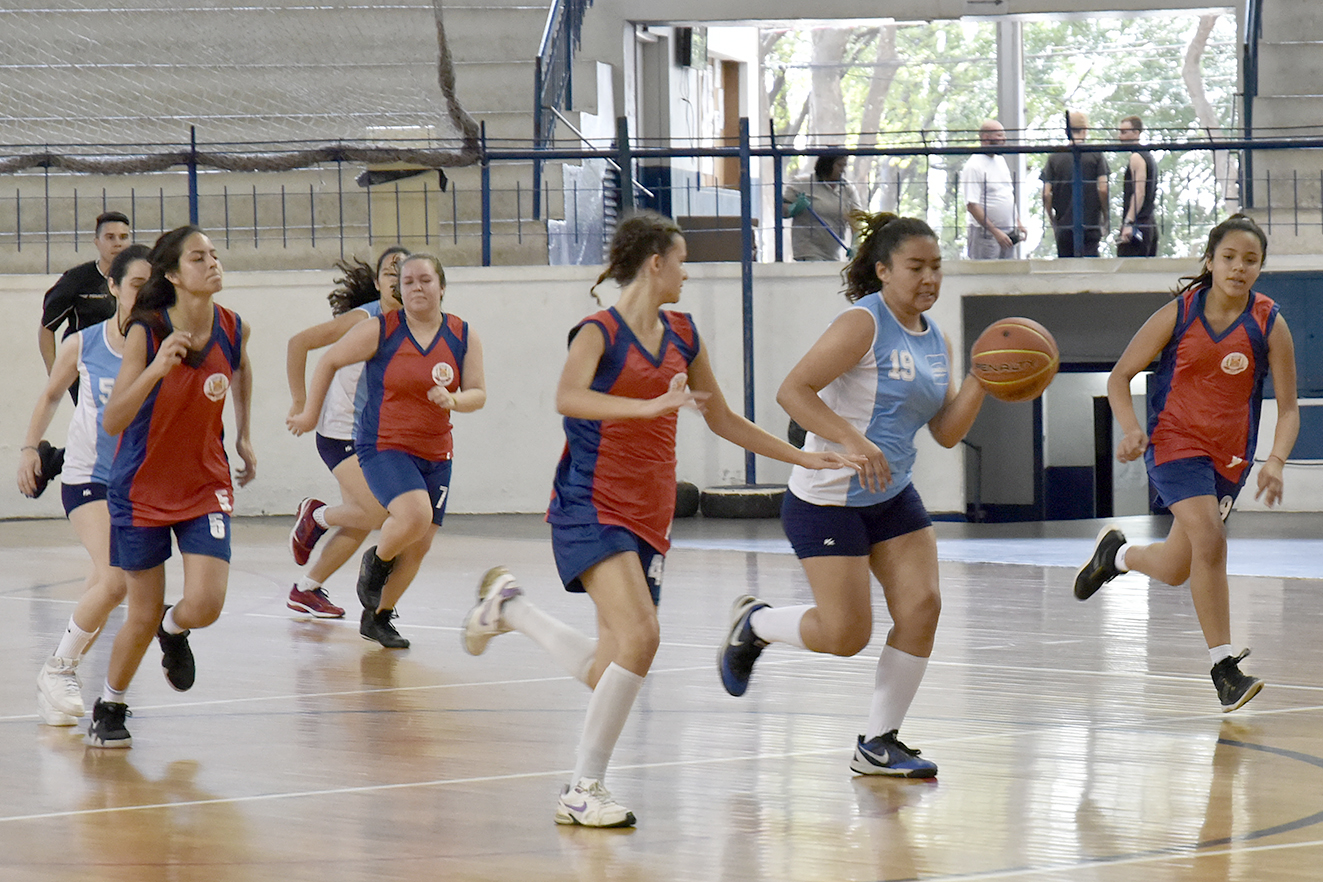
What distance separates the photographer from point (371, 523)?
809 centimetres

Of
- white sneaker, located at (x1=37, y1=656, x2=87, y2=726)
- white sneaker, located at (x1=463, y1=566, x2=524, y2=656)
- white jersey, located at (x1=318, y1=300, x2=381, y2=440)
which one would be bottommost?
white sneaker, located at (x1=37, y1=656, x2=87, y2=726)

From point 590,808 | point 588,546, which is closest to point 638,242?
point 588,546

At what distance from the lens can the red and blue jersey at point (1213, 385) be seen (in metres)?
6.07

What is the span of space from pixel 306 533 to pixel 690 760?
4.39 metres

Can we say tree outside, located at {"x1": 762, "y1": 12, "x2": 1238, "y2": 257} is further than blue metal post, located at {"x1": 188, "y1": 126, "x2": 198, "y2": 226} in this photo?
Yes

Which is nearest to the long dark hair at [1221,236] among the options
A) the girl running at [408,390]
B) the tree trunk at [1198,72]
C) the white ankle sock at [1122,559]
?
the white ankle sock at [1122,559]

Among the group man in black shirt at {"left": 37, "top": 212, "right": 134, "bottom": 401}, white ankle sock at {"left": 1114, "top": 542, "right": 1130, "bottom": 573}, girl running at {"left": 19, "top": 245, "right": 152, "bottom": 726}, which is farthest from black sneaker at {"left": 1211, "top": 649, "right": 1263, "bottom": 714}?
man in black shirt at {"left": 37, "top": 212, "right": 134, "bottom": 401}

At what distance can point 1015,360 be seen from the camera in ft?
17.0

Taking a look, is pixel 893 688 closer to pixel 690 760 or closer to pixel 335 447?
pixel 690 760

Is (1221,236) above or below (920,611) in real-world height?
above

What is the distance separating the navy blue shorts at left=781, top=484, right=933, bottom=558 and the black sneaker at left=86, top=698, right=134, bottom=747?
7.23ft

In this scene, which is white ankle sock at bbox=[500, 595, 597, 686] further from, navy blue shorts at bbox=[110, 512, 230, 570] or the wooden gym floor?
navy blue shorts at bbox=[110, 512, 230, 570]

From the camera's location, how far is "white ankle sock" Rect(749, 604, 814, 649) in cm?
509

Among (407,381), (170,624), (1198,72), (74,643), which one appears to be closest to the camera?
(170,624)
